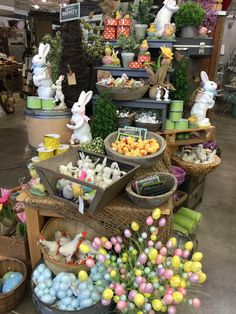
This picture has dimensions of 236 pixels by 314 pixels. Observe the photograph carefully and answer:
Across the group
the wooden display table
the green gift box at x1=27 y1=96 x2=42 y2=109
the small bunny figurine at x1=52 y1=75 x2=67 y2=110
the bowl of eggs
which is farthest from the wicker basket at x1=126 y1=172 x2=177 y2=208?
the green gift box at x1=27 y1=96 x2=42 y2=109

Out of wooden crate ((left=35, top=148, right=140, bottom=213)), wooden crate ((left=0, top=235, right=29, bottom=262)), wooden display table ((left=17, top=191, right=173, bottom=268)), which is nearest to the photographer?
wooden crate ((left=35, top=148, right=140, bottom=213))

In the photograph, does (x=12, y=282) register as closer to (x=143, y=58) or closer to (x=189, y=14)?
(x=143, y=58)

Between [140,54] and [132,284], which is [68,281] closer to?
[132,284]

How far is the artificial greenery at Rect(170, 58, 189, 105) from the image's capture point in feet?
7.54

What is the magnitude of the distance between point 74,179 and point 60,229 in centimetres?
57

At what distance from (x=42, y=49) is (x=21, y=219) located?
1273 mm

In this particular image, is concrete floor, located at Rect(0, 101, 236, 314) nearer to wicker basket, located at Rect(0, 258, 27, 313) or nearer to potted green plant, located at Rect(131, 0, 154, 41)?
wicker basket, located at Rect(0, 258, 27, 313)

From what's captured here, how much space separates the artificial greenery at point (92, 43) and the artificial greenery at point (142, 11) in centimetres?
33

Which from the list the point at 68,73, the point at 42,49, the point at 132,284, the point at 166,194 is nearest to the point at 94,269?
the point at 132,284

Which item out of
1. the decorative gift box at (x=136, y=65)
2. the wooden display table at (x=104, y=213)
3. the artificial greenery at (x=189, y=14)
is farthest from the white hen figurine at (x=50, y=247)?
the artificial greenery at (x=189, y=14)

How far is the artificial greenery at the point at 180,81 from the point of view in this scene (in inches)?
90.5

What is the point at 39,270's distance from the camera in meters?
1.60

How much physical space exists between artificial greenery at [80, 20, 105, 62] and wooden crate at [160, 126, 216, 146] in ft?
2.67

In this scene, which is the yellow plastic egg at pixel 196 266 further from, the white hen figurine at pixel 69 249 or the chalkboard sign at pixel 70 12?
the chalkboard sign at pixel 70 12
